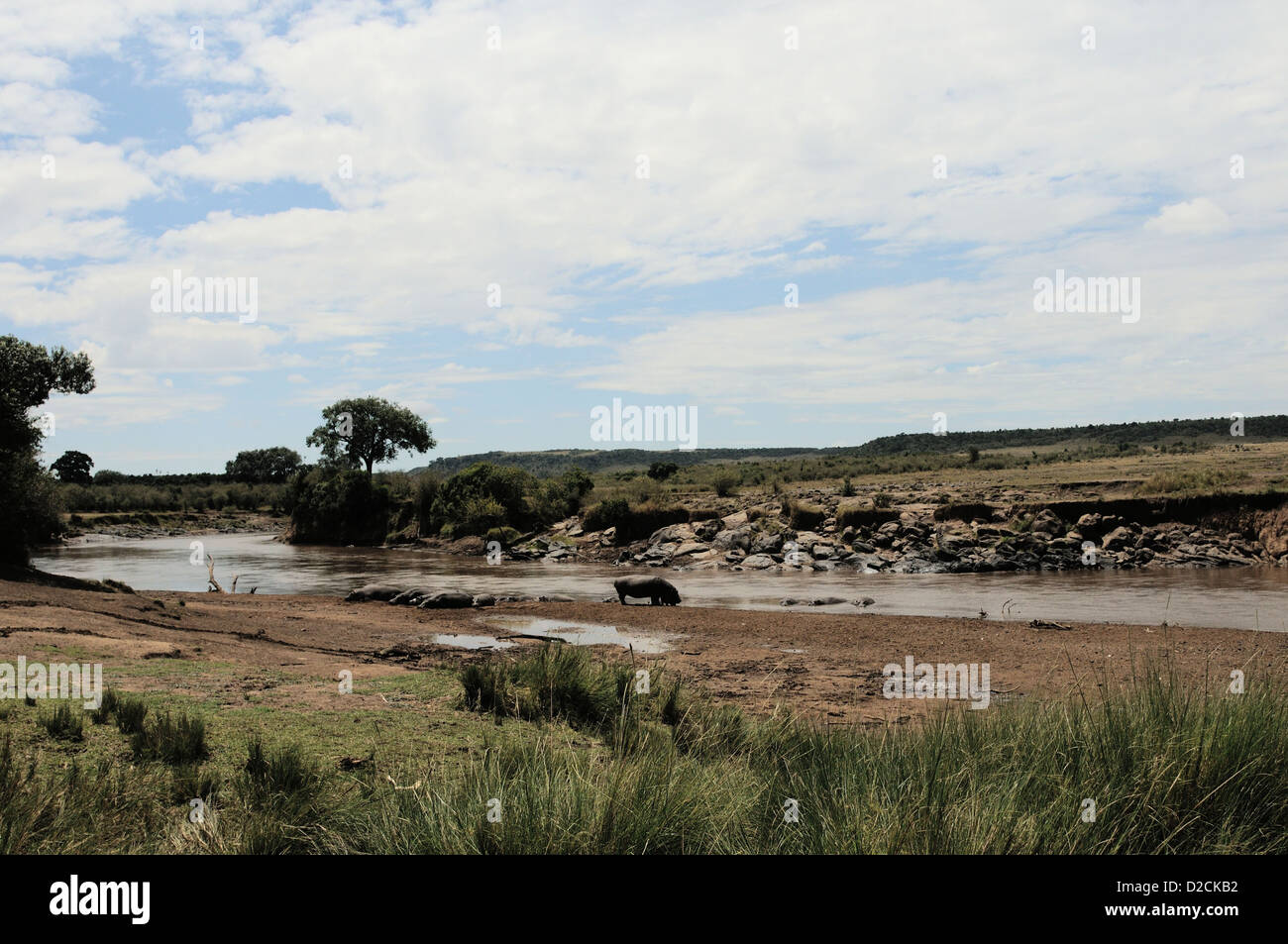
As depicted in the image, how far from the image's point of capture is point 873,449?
5064 inches

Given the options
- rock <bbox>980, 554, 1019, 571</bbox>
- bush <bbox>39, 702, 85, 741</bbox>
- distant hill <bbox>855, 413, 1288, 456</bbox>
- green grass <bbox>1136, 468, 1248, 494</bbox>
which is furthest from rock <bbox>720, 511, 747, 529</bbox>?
distant hill <bbox>855, 413, 1288, 456</bbox>

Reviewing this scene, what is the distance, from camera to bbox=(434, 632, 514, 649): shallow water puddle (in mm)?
15312

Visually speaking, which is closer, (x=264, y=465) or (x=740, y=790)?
(x=740, y=790)

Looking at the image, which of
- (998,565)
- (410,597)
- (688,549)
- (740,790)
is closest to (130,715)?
(740,790)

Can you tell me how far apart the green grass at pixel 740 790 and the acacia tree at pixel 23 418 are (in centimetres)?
1818

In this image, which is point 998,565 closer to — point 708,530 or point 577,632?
point 708,530

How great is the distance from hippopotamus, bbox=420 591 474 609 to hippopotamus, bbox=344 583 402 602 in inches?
94.5

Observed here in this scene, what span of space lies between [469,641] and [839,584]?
48.6 ft

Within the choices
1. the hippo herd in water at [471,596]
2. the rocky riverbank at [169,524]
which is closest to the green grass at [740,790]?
the hippo herd in water at [471,596]

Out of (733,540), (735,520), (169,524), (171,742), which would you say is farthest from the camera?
(169,524)

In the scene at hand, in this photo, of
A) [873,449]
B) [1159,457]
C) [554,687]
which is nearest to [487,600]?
[554,687]

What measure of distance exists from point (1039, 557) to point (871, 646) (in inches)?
731

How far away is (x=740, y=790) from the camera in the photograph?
5.20 m

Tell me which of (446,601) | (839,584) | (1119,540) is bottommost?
(839,584)
